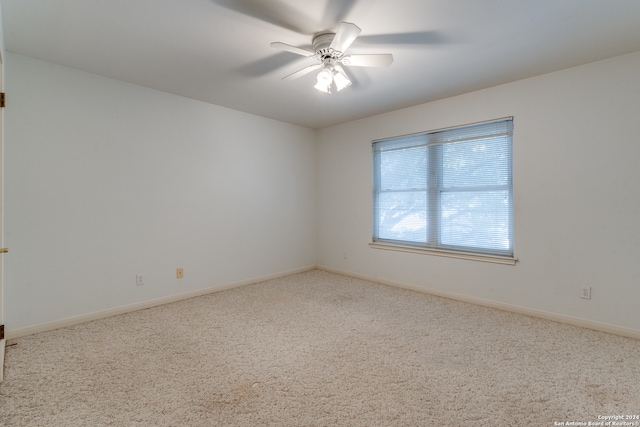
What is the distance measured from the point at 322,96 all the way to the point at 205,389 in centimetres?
310

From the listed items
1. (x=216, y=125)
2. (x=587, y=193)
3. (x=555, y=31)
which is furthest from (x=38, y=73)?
(x=587, y=193)

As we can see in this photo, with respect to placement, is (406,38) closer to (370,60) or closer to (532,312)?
(370,60)

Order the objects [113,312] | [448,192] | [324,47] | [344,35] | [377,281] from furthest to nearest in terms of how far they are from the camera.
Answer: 1. [377,281]
2. [448,192]
3. [113,312]
4. [324,47]
5. [344,35]

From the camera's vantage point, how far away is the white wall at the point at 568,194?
2564 mm

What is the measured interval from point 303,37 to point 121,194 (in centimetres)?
242

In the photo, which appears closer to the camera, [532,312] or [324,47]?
[324,47]

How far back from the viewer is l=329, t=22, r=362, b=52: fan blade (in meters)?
1.86

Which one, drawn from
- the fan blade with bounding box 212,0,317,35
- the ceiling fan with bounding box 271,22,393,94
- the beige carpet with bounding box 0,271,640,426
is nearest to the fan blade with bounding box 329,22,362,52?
the ceiling fan with bounding box 271,22,393,94

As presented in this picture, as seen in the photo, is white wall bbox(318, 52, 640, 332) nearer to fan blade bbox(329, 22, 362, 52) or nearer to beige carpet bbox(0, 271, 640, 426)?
beige carpet bbox(0, 271, 640, 426)

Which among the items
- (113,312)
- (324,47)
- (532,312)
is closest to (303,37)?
(324,47)

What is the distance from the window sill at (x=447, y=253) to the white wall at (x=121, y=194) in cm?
168

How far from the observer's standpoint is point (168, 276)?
11.3ft

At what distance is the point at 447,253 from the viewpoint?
3654mm

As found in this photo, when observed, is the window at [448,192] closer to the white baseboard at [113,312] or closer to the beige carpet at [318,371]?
the beige carpet at [318,371]
